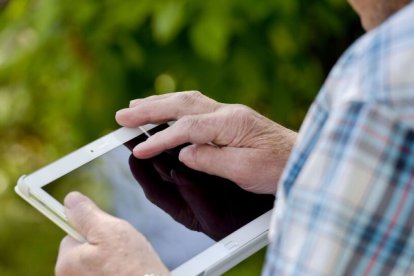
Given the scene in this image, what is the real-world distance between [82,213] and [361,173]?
59 centimetres

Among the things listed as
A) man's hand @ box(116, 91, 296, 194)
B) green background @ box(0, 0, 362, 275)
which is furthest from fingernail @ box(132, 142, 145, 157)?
green background @ box(0, 0, 362, 275)

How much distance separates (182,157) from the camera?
1554 millimetres

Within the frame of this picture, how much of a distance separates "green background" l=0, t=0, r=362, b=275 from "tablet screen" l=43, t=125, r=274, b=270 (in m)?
0.90

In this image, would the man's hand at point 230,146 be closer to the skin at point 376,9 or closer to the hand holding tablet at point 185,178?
the hand holding tablet at point 185,178

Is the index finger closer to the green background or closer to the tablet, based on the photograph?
the tablet

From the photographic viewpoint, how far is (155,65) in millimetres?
2771

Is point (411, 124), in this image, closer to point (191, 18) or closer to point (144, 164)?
point (144, 164)

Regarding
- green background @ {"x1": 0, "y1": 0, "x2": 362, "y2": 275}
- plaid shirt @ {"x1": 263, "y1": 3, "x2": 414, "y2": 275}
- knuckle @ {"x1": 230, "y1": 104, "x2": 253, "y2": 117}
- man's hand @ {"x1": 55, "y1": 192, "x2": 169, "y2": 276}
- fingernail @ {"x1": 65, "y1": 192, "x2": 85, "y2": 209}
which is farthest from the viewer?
green background @ {"x1": 0, "y1": 0, "x2": 362, "y2": 275}

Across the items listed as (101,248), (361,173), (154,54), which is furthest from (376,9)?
(154,54)

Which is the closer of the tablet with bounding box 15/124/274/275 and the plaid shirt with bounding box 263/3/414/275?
the plaid shirt with bounding box 263/3/414/275

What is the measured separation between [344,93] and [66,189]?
70 cm

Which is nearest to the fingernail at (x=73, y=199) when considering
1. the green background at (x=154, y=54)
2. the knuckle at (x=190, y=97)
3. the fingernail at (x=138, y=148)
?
the fingernail at (x=138, y=148)

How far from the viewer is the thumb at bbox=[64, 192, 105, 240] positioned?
1.44 metres

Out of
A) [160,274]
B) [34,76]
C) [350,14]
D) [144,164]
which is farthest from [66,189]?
[350,14]
